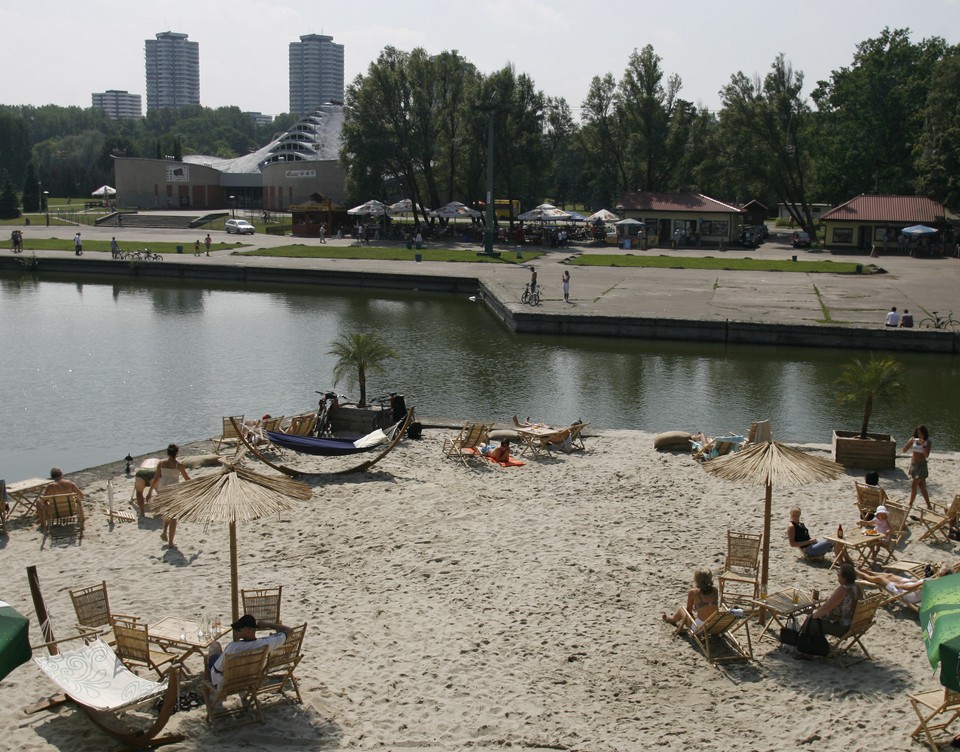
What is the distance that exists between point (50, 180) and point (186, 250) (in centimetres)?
6756

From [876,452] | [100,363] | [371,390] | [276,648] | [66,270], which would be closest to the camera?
[276,648]

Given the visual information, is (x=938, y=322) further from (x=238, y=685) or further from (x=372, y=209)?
(x=372, y=209)

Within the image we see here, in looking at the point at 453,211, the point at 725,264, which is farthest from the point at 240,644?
the point at 453,211

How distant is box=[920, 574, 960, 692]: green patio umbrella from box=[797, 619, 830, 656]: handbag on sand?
1.17 meters

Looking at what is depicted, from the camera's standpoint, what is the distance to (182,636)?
28.6 ft

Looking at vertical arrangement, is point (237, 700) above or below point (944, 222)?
below

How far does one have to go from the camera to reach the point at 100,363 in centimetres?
2686

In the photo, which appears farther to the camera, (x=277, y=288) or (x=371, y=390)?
(x=277, y=288)

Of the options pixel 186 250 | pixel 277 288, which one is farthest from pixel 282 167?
pixel 277 288

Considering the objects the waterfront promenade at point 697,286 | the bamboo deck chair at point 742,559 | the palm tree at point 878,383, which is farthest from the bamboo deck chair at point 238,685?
the waterfront promenade at point 697,286

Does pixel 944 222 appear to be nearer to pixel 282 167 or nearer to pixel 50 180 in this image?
pixel 282 167

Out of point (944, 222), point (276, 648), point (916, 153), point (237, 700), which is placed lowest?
point (237, 700)

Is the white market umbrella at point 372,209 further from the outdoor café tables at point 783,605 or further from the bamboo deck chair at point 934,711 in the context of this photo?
the bamboo deck chair at point 934,711

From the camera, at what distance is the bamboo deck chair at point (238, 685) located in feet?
25.5
